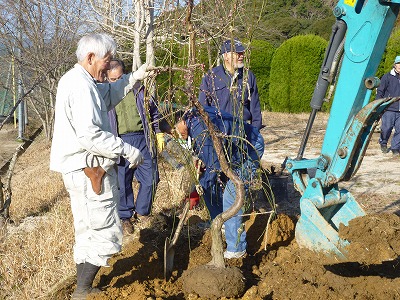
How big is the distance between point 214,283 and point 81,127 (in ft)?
4.40

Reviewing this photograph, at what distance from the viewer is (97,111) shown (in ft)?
11.9

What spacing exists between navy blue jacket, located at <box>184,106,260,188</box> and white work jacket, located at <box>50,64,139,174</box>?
648mm

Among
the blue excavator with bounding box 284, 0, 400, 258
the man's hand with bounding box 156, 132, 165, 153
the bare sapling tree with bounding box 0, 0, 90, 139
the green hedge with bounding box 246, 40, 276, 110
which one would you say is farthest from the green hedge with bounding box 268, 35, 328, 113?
the man's hand with bounding box 156, 132, 165, 153

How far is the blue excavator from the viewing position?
3.99m

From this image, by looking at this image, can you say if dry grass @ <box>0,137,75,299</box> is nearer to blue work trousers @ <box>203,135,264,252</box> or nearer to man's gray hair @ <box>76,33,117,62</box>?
blue work trousers @ <box>203,135,264,252</box>

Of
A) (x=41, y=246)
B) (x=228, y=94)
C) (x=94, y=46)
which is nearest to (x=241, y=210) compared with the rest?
(x=94, y=46)

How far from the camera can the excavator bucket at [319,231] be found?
4074mm

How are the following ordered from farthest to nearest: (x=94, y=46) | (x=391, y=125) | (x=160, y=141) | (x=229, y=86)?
(x=391, y=125), (x=229, y=86), (x=160, y=141), (x=94, y=46)

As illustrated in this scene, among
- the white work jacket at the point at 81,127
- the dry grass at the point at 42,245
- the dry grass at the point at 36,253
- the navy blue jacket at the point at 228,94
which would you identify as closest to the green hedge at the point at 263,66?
the dry grass at the point at 42,245

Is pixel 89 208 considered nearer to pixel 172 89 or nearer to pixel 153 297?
pixel 153 297

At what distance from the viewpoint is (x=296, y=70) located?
20391mm

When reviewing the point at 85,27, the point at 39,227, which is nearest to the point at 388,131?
the point at 85,27

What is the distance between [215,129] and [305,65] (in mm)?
17009

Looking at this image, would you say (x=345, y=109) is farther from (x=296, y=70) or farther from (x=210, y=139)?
(x=296, y=70)
